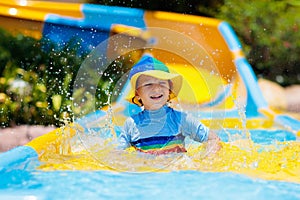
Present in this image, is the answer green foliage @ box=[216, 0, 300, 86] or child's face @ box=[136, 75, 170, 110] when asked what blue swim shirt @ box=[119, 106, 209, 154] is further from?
green foliage @ box=[216, 0, 300, 86]

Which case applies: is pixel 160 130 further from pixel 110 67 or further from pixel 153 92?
pixel 110 67

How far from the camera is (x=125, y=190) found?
3105 mm

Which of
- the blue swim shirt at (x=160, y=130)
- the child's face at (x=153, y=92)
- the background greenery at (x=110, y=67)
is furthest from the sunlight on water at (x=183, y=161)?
the background greenery at (x=110, y=67)

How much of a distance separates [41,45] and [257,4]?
283 centimetres

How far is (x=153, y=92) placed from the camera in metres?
3.36

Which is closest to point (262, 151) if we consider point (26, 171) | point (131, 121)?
point (131, 121)

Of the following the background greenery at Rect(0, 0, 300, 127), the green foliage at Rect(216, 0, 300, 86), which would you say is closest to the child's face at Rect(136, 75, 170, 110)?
the background greenery at Rect(0, 0, 300, 127)

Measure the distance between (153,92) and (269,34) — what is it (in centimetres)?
409

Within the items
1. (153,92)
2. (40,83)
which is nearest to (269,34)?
(40,83)

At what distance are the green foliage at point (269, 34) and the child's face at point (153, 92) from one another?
3811 mm

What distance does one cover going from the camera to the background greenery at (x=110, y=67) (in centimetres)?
547

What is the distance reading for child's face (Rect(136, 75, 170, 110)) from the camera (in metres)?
3.36

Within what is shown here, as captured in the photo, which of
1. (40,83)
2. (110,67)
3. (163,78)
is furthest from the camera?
(40,83)

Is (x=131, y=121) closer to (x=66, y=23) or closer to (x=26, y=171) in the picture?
(x=26, y=171)
